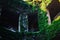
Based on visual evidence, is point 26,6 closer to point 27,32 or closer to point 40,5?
point 40,5

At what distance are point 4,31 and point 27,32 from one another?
27.0 ft

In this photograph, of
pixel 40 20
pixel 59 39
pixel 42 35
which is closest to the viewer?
pixel 59 39

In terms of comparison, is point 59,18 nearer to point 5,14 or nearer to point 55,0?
point 55,0

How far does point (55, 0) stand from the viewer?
13922 millimetres

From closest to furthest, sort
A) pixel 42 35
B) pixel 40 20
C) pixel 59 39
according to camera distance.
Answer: pixel 59 39
pixel 42 35
pixel 40 20

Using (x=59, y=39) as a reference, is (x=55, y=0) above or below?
above

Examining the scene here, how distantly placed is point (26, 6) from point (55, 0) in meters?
2.21

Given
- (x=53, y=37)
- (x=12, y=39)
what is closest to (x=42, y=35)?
(x=53, y=37)

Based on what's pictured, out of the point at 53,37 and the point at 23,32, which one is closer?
the point at 53,37

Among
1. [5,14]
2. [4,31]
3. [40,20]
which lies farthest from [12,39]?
[40,20]

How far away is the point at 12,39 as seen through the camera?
5.73 m

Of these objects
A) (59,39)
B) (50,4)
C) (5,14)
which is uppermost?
(50,4)

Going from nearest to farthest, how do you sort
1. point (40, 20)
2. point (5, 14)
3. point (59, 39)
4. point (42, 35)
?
point (5, 14), point (59, 39), point (42, 35), point (40, 20)

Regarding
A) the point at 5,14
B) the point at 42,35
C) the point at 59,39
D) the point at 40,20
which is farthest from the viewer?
the point at 40,20
